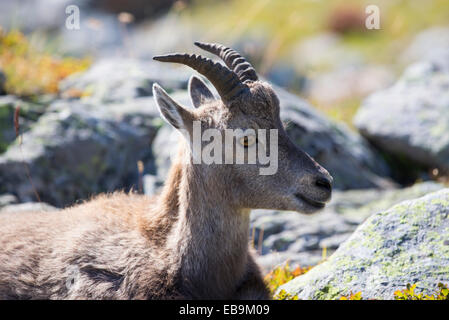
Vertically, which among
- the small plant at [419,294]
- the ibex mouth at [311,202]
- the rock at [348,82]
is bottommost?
the small plant at [419,294]

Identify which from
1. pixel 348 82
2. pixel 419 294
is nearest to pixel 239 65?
pixel 419 294

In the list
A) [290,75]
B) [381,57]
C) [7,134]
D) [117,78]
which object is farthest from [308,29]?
[7,134]

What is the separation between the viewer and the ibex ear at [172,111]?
6762 millimetres

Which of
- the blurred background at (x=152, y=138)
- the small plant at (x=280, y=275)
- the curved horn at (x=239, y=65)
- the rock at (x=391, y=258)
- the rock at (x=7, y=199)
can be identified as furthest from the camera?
the blurred background at (x=152, y=138)

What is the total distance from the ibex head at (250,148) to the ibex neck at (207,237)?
0.47 feet

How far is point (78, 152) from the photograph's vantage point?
11.0 m

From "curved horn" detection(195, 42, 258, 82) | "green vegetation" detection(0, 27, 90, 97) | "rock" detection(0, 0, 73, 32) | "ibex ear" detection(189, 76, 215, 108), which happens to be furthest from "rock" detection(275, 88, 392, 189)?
"rock" detection(0, 0, 73, 32)

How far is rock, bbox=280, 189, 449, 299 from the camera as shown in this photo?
Result: 6.33 m

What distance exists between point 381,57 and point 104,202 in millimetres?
30691

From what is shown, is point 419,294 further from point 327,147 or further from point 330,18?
point 330,18

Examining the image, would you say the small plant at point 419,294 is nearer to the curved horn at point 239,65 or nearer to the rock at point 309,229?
the rock at point 309,229

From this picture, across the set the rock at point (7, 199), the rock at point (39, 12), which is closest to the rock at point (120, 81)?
the rock at point (7, 199)

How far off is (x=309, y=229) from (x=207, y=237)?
325cm

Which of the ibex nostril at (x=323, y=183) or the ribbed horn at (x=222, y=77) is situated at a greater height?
the ribbed horn at (x=222, y=77)
